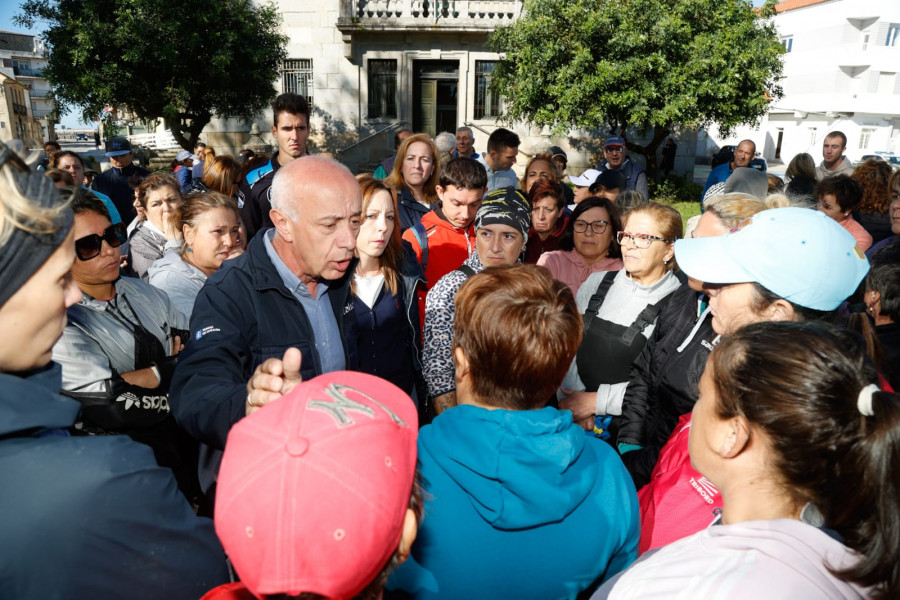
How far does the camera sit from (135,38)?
14352 millimetres

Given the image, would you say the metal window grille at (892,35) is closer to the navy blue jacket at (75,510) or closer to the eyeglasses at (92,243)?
the eyeglasses at (92,243)

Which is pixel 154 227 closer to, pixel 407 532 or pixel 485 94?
pixel 407 532

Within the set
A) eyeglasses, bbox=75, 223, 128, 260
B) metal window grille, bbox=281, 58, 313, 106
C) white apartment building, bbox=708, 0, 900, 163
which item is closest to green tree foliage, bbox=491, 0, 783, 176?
metal window grille, bbox=281, 58, 313, 106

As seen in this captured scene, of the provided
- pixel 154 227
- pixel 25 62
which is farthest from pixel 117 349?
pixel 25 62

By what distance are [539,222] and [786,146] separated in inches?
2012

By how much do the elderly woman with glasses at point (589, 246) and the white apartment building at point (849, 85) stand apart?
1698 inches

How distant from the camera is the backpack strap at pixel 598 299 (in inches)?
126

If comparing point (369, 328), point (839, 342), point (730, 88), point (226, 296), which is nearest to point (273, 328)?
point (226, 296)

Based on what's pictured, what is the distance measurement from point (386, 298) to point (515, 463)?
70.5 inches

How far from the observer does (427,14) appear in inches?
796

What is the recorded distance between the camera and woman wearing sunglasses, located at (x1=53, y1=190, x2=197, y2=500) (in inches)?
85.7

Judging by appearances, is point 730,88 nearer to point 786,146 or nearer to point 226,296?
point 226,296

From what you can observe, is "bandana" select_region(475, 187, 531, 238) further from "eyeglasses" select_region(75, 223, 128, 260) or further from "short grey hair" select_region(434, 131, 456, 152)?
"short grey hair" select_region(434, 131, 456, 152)

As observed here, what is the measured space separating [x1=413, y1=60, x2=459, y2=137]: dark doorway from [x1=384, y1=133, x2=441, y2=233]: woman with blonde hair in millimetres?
16853
